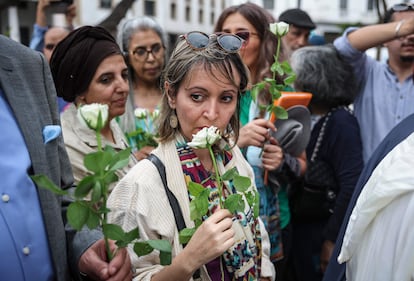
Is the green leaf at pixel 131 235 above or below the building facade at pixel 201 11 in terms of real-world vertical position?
above

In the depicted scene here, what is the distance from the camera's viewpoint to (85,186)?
1.02 meters

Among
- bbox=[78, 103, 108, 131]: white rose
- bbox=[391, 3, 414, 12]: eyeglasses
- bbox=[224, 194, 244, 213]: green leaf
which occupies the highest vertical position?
bbox=[391, 3, 414, 12]: eyeglasses

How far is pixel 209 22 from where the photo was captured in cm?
3825

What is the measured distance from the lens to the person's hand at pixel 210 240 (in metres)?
1.27

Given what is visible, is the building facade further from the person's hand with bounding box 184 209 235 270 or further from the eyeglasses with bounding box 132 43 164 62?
the person's hand with bounding box 184 209 235 270

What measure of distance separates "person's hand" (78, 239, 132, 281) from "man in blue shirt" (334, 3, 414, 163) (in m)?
2.20

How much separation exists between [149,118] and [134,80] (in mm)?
505

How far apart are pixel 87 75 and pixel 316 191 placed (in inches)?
62.2

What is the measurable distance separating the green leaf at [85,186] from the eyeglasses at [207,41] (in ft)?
2.63

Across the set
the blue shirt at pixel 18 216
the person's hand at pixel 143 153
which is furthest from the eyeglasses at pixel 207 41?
the person's hand at pixel 143 153

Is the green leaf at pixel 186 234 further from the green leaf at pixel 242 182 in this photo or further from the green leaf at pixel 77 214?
the green leaf at pixel 77 214

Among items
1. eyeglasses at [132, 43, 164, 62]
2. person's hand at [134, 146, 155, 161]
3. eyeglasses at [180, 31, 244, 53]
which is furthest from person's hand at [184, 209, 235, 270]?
eyeglasses at [132, 43, 164, 62]

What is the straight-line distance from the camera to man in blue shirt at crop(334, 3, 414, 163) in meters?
2.89

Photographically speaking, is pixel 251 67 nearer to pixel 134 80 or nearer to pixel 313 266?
pixel 134 80
